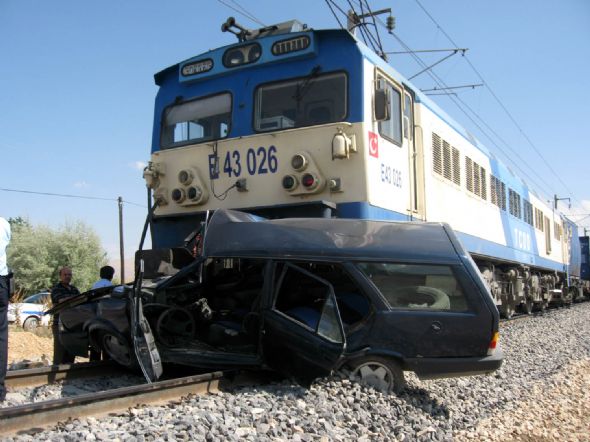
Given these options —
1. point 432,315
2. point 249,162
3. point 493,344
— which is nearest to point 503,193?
point 249,162

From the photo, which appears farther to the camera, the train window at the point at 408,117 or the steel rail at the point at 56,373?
the train window at the point at 408,117

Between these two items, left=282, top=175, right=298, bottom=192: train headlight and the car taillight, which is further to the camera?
left=282, top=175, right=298, bottom=192: train headlight

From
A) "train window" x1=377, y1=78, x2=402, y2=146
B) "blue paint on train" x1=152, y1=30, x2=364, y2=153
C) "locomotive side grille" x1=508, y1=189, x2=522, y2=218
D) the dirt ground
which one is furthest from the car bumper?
"locomotive side grille" x1=508, y1=189, x2=522, y2=218

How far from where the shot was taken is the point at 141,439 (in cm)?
343

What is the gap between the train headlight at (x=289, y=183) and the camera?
658 centimetres

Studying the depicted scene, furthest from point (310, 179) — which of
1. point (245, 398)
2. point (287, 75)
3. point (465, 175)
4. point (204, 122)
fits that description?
point (465, 175)

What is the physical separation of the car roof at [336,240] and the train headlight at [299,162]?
132 cm

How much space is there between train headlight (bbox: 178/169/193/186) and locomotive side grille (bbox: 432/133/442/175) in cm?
350

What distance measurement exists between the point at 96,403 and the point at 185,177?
3.79 m

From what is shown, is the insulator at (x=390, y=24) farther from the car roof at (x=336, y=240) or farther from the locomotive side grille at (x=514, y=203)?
the car roof at (x=336, y=240)

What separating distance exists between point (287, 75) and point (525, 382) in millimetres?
4554

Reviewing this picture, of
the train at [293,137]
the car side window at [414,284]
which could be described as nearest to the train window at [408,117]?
the train at [293,137]

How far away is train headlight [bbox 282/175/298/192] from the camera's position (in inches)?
259

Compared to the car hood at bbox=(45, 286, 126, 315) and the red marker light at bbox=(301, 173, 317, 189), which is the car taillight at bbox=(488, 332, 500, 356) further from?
the car hood at bbox=(45, 286, 126, 315)
